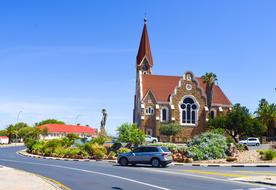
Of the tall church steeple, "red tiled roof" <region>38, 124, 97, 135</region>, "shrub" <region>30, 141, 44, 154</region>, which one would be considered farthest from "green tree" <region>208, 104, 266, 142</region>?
"red tiled roof" <region>38, 124, 97, 135</region>

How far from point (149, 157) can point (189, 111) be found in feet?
165

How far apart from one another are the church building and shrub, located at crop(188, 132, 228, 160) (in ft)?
119

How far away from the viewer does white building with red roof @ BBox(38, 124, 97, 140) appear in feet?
366

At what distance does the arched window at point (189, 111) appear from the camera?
75.9 meters

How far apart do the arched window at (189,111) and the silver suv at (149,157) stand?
159 feet

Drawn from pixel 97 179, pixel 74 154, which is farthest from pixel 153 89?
pixel 97 179

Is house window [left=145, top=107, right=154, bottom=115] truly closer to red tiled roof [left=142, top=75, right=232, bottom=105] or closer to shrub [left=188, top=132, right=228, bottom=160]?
red tiled roof [left=142, top=75, right=232, bottom=105]

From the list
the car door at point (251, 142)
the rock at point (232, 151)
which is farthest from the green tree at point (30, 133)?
the rock at point (232, 151)

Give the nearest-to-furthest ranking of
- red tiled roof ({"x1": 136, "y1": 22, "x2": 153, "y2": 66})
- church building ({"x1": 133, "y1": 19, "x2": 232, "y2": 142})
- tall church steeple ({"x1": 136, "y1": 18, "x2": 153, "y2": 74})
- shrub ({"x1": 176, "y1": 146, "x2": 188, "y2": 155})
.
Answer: shrub ({"x1": 176, "y1": 146, "x2": 188, "y2": 155})
church building ({"x1": 133, "y1": 19, "x2": 232, "y2": 142})
tall church steeple ({"x1": 136, "y1": 18, "x2": 153, "y2": 74})
red tiled roof ({"x1": 136, "y1": 22, "x2": 153, "y2": 66})

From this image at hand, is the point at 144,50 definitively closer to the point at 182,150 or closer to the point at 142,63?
the point at 142,63

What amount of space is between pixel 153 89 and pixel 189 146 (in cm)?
4091

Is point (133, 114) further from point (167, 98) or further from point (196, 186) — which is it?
point (196, 186)

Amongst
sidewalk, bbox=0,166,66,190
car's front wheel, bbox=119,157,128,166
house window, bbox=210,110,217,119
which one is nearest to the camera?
sidewalk, bbox=0,166,66,190

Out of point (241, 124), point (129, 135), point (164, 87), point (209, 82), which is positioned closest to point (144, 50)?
point (164, 87)
